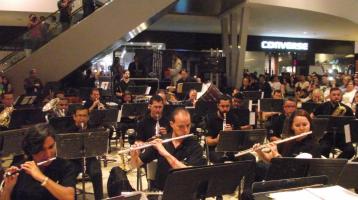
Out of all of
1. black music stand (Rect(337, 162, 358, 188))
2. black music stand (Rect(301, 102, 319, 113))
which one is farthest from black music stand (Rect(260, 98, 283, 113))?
black music stand (Rect(337, 162, 358, 188))

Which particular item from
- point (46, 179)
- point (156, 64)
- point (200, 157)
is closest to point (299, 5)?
point (156, 64)

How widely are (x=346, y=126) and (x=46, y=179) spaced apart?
4.64m

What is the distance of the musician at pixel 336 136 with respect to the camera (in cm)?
655

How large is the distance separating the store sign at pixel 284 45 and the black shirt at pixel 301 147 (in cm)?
1970

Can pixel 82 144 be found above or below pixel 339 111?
below

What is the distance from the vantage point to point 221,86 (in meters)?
15.3

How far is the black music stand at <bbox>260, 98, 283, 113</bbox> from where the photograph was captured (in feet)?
29.7

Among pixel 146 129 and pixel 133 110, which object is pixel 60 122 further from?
pixel 133 110

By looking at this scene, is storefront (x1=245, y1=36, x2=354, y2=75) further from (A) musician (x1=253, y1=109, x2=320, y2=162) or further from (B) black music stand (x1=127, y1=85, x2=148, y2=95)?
(A) musician (x1=253, y1=109, x2=320, y2=162)

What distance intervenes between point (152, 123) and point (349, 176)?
9.10 feet

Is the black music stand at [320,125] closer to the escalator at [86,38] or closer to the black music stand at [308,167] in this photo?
the black music stand at [308,167]

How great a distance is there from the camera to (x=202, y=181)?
305cm

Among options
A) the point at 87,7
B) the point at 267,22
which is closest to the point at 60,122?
the point at 87,7

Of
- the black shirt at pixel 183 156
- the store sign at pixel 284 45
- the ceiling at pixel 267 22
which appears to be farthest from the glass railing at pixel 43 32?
the store sign at pixel 284 45
